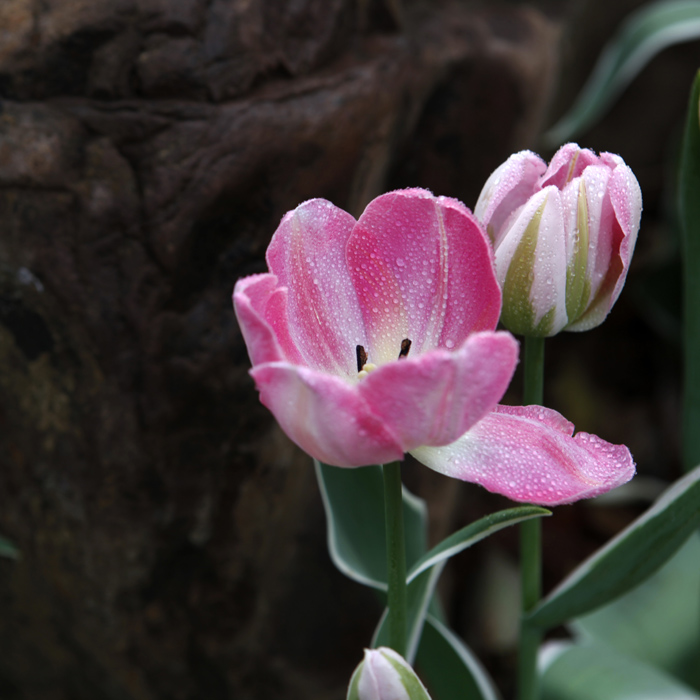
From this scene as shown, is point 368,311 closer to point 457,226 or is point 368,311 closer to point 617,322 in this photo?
point 457,226

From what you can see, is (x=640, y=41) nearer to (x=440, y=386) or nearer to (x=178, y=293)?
(x=178, y=293)

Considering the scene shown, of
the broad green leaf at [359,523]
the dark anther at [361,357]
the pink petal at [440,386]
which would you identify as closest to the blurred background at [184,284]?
the broad green leaf at [359,523]

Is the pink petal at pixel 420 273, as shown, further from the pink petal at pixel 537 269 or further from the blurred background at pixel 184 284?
the blurred background at pixel 184 284

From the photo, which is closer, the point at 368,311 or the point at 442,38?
the point at 368,311

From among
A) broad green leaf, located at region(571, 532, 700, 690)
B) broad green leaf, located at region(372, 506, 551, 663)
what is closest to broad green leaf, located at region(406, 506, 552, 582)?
broad green leaf, located at region(372, 506, 551, 663)

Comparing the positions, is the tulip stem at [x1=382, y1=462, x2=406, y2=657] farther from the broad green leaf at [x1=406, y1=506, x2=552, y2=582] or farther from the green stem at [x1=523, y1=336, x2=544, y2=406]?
the green stem at [x1=523, y1=336, x2=544, y2=406]

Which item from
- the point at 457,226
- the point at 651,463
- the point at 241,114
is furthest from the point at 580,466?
the point at 651,463

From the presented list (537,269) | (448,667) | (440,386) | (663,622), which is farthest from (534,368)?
(663,622)
